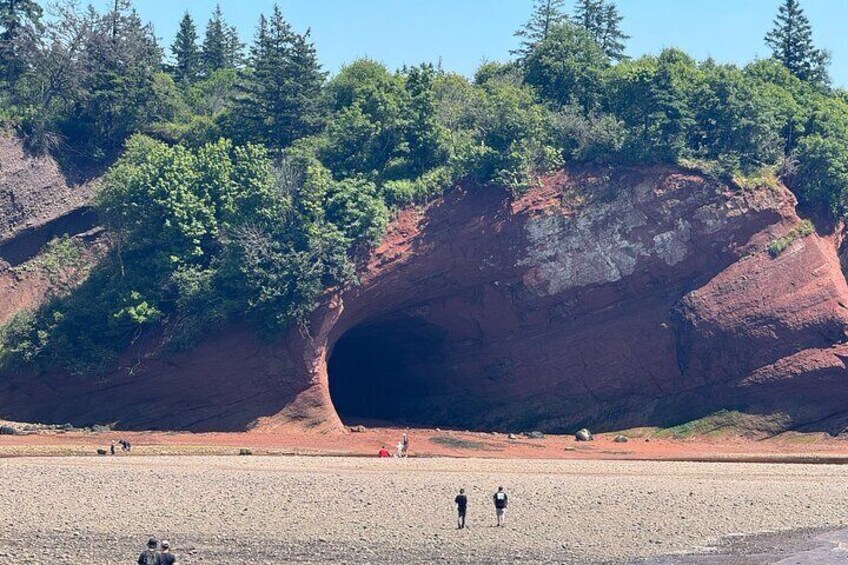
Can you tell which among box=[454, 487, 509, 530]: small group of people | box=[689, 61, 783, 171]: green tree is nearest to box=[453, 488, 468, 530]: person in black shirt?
box=[454, 487, 509, 530]: small group of people

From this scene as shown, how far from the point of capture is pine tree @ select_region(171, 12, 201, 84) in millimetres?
80750

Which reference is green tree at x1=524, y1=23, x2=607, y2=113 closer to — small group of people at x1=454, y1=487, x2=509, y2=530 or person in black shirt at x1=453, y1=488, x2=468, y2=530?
small group of people at x1=454, y1=487, x2=509, y2=530

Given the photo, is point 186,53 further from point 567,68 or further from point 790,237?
point 790,237

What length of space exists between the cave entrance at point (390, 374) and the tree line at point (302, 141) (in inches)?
232

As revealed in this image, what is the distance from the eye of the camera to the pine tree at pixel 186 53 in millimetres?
80750

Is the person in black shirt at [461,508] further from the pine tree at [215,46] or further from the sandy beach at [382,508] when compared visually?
the pine tree at [215,46]

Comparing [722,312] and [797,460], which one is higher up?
[722,312]

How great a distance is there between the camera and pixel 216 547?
29438 millimetres

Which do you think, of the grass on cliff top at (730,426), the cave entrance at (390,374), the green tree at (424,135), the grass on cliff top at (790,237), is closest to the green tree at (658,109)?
the grass on cliff top at (790,237)

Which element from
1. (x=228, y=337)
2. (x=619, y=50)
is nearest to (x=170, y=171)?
(x=228, y=337)

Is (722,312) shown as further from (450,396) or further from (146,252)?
(146,252)

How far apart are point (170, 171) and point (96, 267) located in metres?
5.85

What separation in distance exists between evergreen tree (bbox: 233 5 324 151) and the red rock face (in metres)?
9.44

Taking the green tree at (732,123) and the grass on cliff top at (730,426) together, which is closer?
the grass on cliff top at (730,426)
